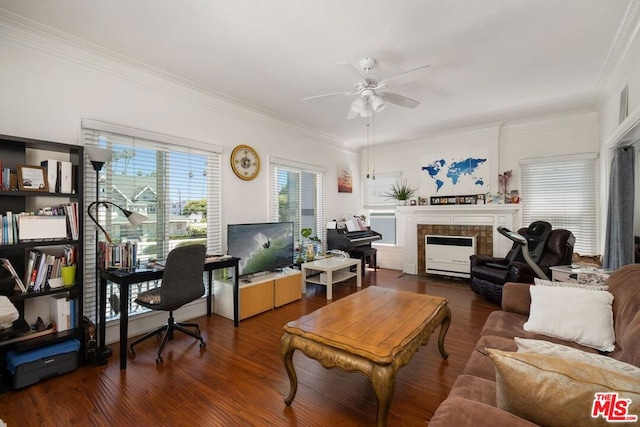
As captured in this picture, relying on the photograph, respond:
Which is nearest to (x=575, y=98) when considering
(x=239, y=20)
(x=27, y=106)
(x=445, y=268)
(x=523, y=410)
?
(x=445, y=268)

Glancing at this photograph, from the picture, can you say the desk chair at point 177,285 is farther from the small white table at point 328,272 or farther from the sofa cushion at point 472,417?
the sofa cushion at point 472,417

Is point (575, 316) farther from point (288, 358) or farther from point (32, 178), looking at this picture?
point (32, 178)

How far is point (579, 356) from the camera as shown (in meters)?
1.14

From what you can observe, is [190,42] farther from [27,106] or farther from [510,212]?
[510,212]

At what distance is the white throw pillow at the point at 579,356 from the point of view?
1.06 meters

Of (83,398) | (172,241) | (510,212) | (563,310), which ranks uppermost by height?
(510,212)

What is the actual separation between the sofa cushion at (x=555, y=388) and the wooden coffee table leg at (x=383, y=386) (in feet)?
2.09

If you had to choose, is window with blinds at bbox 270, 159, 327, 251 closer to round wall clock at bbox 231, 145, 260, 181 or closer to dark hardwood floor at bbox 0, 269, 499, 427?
round wall clock at bbox 231, 145, 260, 181

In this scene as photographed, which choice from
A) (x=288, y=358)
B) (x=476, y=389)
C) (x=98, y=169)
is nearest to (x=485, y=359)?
(x=476, y=389)

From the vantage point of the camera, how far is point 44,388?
2.08 metres

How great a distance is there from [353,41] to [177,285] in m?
2.73

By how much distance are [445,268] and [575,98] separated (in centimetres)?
320

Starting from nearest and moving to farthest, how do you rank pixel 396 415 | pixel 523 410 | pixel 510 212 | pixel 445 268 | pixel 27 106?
pixel 523 410 < pixel 396 415 < pixel 27 106 < pixel 510 212 < pixel 445 268

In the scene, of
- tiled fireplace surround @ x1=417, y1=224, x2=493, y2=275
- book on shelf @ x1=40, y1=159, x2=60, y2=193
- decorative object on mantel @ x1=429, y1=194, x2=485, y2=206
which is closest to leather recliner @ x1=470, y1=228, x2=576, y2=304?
tiled fireplace surround @ x1=417, y1=224, x2=493, y2=275
